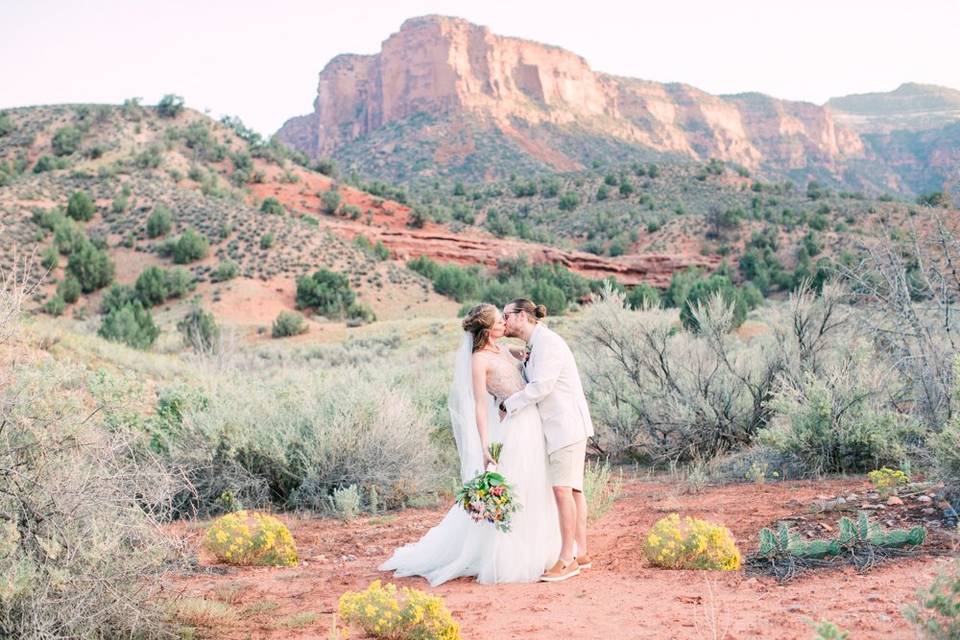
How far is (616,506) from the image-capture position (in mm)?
7434

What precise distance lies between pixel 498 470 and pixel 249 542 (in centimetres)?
190

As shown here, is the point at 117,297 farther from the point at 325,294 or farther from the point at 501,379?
the point at 501,379

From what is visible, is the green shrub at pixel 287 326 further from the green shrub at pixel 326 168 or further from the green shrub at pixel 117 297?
the green shrub at pixel 326 168

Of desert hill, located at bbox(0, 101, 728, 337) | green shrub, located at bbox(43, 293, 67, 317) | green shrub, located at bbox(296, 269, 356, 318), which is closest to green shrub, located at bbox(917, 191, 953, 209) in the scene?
desert hill, located at bbox(0, 101, 728, 337)

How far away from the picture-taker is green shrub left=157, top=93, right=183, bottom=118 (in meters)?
53.4

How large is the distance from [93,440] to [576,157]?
87.3 m

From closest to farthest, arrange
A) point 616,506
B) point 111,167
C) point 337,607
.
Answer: point 337,607 → point 616,506 → point 111,167

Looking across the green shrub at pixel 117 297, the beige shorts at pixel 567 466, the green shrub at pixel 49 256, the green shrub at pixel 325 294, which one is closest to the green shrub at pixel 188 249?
the green shrub at pixel 117 297

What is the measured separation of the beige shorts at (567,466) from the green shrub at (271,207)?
1527 inches

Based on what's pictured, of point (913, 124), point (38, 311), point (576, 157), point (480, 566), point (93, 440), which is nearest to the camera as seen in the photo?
point (93, 440)

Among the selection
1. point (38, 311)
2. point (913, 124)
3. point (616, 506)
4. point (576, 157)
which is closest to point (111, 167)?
point (38, 311)

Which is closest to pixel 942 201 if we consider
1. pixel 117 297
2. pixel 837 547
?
pixel 837 547

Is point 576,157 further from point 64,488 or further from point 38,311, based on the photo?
point 64,488

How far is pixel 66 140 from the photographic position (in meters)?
45.9
